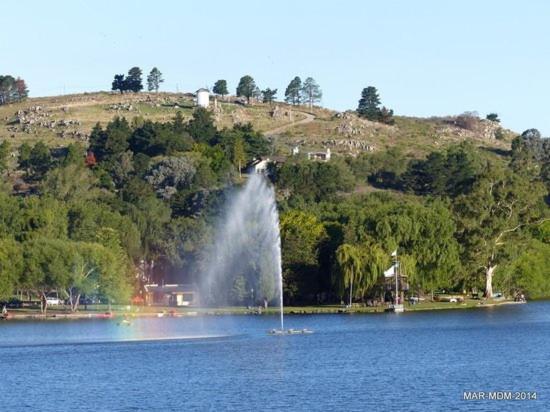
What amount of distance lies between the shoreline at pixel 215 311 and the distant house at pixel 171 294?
30.4ft

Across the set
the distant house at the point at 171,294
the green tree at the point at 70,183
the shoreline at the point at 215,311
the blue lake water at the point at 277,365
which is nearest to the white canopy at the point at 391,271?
the shoreline at the point at 215,311

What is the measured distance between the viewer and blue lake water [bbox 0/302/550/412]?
2633 inches

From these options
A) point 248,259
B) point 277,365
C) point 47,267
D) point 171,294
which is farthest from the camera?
point 171,294

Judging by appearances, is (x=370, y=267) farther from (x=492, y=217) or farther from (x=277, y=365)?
(x=277, y=365)

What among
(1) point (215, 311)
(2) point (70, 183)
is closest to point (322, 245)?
(1) point (215, 311)

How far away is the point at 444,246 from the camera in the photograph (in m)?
136

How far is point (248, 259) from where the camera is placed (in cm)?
13388

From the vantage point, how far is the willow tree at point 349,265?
130m

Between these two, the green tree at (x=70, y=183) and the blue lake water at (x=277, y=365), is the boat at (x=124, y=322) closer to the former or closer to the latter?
the blue lake water at (x=277, y=365)

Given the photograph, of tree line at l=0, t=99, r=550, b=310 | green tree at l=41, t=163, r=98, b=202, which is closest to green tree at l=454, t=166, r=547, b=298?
tree line at l=0, t=99, r=550, b=310

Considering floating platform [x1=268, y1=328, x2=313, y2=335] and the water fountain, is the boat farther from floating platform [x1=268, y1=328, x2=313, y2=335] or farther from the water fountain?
floating platform [x1=268, y1=328, x2=313, y2=335]

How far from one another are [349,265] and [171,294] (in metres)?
27.1

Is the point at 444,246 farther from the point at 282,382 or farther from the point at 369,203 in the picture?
the point at 282,382

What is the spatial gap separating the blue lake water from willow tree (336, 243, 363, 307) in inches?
483
